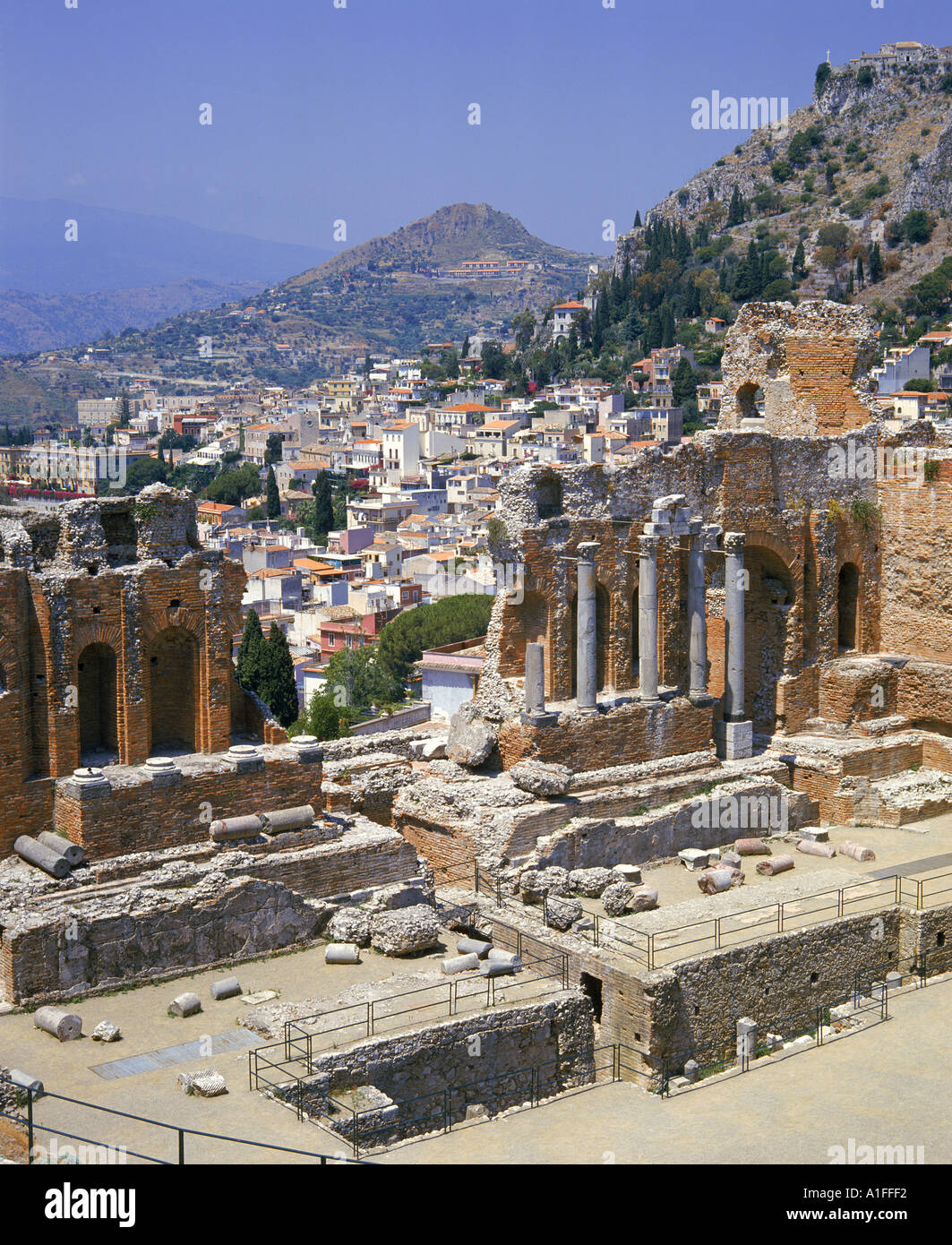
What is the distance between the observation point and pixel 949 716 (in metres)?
28.0

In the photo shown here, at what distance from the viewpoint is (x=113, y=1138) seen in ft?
49.7

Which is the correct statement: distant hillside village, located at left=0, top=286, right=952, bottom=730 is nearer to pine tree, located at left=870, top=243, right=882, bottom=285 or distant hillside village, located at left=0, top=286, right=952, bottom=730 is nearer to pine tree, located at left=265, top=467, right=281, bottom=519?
pine tree, located at left=265, top=467, right=281, bottom=519

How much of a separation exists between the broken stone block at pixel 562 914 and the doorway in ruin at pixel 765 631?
25.6ft

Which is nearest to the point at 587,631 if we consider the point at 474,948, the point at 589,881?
the point at 589,881

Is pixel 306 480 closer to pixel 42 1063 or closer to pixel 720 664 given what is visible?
pixel 720 664

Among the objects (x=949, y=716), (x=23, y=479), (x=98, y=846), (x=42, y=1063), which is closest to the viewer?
(x=42, y=1063)

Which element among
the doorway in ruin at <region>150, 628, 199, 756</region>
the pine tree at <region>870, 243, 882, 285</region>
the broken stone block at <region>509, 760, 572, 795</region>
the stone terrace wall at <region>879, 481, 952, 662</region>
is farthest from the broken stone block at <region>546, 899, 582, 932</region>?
the pine tree at <region>870, 243, 882, 285</region>

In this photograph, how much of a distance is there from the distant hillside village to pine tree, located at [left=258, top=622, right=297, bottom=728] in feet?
7.56

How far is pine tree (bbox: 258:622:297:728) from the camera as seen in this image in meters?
54.0

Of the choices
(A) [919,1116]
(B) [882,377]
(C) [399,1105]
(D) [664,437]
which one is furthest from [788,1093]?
(D) [664,437]

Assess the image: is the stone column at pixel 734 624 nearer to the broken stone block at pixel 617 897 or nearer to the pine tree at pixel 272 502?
the broken stone block at pixel 617 897

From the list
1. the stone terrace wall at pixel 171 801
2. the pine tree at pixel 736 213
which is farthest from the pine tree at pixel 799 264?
the stone terrace wall at pixel 171 801

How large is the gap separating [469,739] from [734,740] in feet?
16.2
